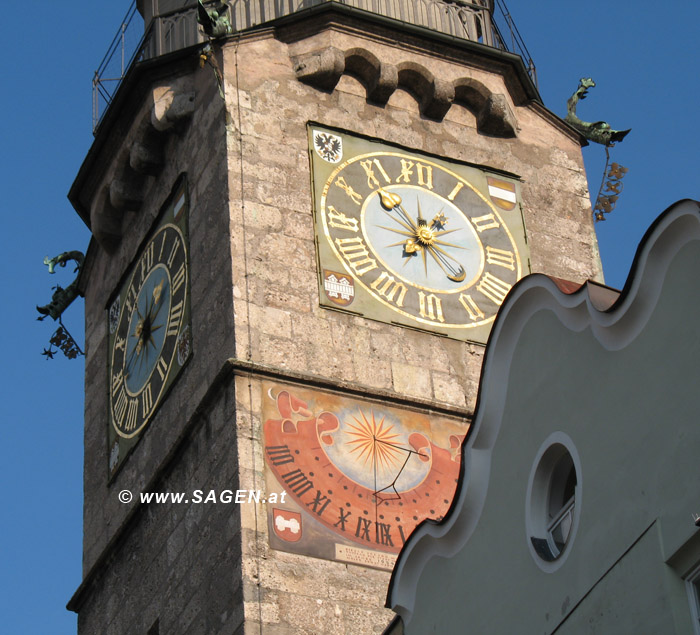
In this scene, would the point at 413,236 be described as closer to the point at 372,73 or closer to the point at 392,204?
the point at 392,204

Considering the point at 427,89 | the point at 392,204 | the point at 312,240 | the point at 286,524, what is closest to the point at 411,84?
the point at 427,89

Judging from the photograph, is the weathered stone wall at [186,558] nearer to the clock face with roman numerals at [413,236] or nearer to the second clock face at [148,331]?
the second clock face at [148,331]

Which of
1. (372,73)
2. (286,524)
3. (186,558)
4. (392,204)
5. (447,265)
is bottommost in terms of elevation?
(286,524)

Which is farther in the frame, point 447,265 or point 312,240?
point 447,265

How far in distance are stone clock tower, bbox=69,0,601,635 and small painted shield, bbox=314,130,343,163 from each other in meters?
0.02

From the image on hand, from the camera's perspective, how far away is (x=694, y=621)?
26.0 feet

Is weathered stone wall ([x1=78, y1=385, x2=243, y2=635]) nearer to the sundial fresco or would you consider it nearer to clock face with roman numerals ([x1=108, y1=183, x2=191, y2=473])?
the sundial fresco

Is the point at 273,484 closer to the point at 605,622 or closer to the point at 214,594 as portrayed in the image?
the point at 214,594

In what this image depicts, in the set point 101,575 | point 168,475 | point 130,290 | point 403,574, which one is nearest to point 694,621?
point 403,574

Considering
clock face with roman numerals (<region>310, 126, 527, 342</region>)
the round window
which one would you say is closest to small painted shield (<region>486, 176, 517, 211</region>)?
clock face with roman numerals (<region>310, 126, 527, 342</region>)

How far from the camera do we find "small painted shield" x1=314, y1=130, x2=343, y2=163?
16.7 m

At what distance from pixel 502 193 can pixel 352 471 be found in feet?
12.2
